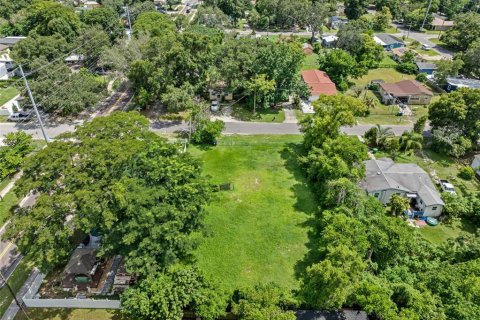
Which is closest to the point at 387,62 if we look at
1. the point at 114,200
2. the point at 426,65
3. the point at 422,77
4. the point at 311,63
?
the point at 426,65

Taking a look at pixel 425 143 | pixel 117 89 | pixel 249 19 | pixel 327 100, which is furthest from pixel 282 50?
pixel 249 19

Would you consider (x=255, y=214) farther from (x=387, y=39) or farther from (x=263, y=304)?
(x=387, y=39)

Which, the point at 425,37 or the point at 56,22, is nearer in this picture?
the point at 56,22

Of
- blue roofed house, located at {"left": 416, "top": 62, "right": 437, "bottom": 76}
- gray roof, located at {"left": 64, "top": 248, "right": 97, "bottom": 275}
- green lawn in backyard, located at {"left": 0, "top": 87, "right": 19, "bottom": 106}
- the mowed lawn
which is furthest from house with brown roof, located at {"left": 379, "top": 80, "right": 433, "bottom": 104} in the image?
green lawn in backyard, located at {"left": 0, "top": 87, "right": 19, "bottom": 106}

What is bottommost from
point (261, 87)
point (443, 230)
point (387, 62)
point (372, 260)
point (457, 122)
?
point (443, 230)

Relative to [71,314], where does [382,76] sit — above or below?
above

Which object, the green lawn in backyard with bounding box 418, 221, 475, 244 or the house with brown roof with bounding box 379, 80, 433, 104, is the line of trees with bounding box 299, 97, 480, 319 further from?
the house with brown roof with bounding box 379, 80, 433, 104

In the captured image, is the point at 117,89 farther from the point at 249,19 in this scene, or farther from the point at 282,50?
the point at 249,19

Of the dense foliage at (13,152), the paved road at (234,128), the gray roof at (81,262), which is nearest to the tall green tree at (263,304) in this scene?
the gray roof at (81,262)
